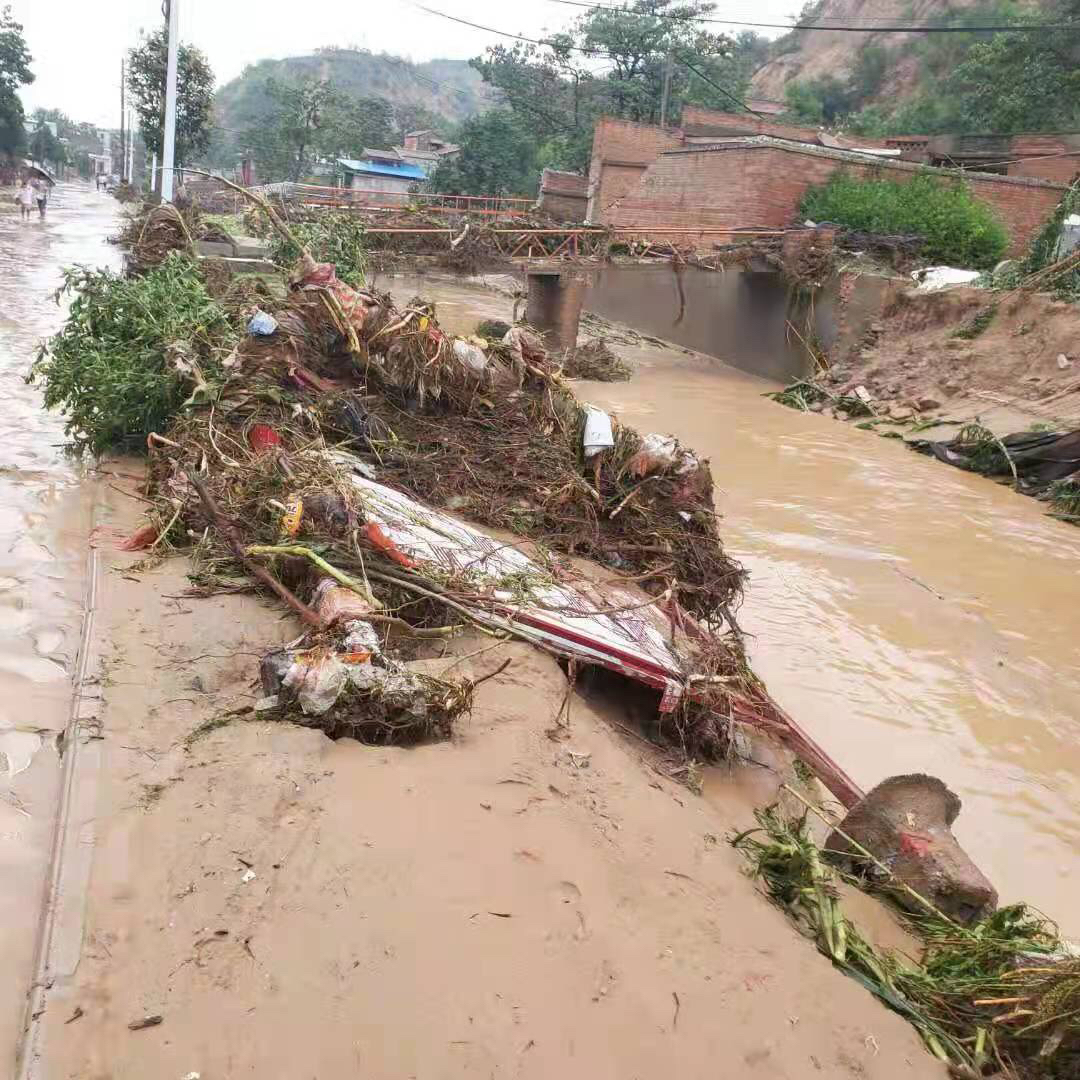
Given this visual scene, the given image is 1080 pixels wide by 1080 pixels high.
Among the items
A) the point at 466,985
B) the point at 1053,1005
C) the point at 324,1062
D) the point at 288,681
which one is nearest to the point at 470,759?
the point at 288,681

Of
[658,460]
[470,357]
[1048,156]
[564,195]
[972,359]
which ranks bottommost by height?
[658,460]

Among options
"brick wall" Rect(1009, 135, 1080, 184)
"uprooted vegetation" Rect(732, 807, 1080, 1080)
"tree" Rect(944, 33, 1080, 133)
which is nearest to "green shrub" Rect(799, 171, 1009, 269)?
"brick wall" Rect(1009, 135, 1080, 184)

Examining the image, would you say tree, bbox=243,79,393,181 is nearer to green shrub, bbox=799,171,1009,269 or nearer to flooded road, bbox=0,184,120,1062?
green shrub, bbox=799,171,1009,269

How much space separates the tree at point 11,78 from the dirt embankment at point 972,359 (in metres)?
42.5

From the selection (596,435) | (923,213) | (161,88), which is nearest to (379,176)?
(161,88)

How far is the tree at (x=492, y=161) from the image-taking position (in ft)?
120

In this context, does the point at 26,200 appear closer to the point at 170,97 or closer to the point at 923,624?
the point at 170,97

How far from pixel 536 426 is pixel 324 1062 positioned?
452 centimetres

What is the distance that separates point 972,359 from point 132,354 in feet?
41.9

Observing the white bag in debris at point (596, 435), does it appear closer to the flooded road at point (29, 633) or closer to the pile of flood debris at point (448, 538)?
the pile of flood debris at point (448, 538)

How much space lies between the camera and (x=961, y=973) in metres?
3.18

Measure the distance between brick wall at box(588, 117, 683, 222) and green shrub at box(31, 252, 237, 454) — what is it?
22.1 metres

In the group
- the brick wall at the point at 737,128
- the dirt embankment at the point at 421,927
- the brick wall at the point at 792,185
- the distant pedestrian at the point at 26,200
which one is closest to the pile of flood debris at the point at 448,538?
the dirt embankment at the point at 421,927

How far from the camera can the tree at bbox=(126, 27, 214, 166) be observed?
100 ft
